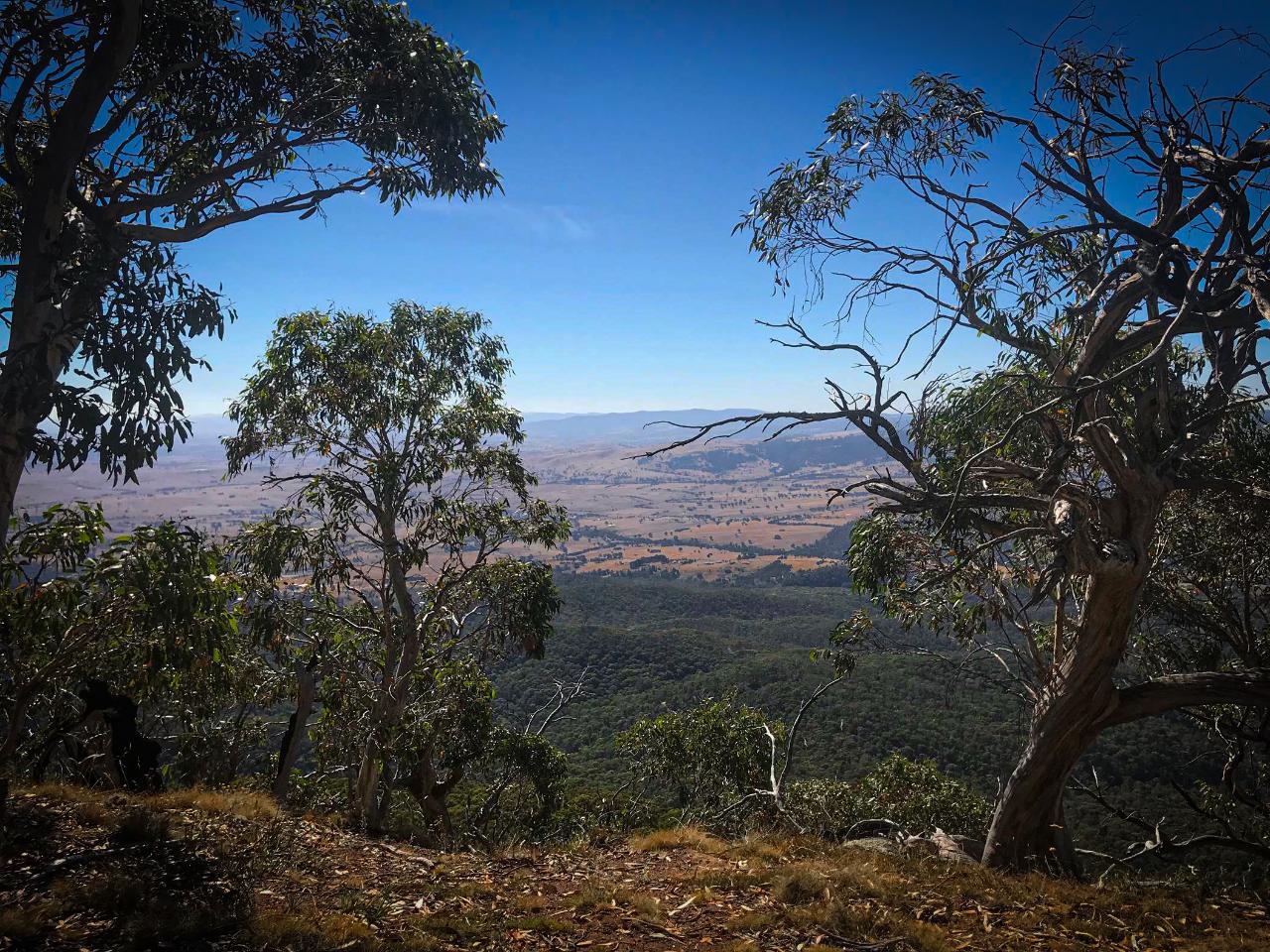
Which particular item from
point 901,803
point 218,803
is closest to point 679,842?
point 218,803

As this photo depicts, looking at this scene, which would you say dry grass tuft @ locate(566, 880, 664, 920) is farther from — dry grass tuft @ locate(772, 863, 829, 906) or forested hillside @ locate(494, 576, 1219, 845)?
forested hillside @ locate(494, 576, 1219, 845)

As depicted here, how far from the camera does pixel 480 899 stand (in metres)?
4.17

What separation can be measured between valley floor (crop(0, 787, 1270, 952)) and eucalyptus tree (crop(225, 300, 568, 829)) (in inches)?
129

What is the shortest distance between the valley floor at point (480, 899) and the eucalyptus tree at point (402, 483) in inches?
129

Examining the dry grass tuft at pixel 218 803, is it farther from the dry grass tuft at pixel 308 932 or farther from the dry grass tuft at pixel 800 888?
the dry grass tuft at pixel 800 888

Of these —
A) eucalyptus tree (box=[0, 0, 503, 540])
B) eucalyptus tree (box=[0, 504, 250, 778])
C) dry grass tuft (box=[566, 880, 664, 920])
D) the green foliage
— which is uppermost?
eucalyptus tree (box=[0, 0, 503, 540])

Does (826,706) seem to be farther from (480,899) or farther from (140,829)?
(140,829)

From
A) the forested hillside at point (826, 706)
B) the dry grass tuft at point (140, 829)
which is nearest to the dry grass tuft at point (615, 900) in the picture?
the dry grass tuft at point (140, 829)

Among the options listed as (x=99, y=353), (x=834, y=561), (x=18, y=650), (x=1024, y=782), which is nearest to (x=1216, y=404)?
(x=1024, y=782)

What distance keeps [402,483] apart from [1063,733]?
7.49 m

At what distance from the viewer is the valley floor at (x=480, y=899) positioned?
10.6ft

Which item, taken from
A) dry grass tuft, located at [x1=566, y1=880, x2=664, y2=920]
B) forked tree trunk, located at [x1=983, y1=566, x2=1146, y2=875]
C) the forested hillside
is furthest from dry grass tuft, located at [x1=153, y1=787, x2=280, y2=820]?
forked tree trunk, located at [x1=983, y1=566, x2=1146, y2=875]

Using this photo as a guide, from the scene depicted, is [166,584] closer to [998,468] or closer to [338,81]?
[338,81]

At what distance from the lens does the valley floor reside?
3.24 metres
